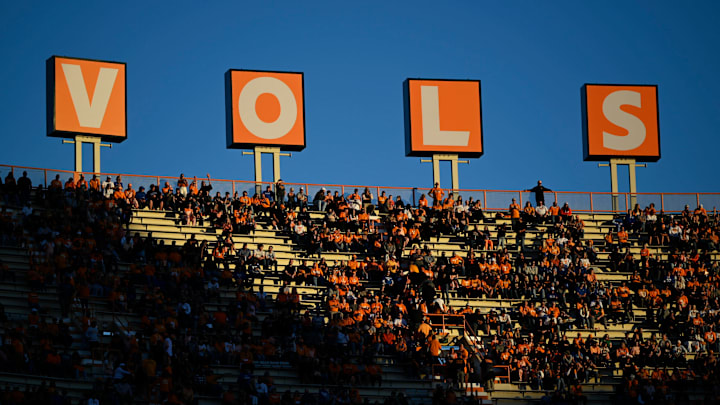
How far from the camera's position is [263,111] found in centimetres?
5488

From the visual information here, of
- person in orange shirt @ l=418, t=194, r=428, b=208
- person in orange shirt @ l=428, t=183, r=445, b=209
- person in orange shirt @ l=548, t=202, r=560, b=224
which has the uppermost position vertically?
person in orange shirt @ l=428, t=183, r=445, b=209

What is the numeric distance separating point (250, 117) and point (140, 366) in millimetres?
20574

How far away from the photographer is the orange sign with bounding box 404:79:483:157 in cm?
5628

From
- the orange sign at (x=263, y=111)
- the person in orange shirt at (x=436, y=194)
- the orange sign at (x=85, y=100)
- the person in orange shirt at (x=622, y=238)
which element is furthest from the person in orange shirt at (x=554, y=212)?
the orange sign at (x=85, y=100)

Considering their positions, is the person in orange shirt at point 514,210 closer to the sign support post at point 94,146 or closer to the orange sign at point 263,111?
the orange sign at point 263,111

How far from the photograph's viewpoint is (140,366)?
35.7m

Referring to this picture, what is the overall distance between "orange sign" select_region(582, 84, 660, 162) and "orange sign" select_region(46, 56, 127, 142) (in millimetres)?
20568

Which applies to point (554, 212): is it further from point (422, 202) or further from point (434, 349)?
point (434, 349)

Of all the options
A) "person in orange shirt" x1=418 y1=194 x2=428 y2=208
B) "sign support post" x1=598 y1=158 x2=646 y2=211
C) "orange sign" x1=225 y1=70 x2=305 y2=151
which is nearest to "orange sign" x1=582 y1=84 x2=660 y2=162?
"sign support post" x1=598 y1=158 x2=646 y2=211

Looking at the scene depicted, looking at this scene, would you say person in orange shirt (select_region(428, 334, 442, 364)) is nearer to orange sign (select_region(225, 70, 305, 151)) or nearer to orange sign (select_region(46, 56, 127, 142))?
orange sign (select_region(225, 70, 305, 151))

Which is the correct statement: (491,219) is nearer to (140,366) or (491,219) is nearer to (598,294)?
(598,294)

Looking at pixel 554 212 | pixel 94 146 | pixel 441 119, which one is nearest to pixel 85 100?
pixel 94 146

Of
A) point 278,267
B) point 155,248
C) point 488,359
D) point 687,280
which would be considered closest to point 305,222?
point 278,267

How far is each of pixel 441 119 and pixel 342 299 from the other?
49.1ft
